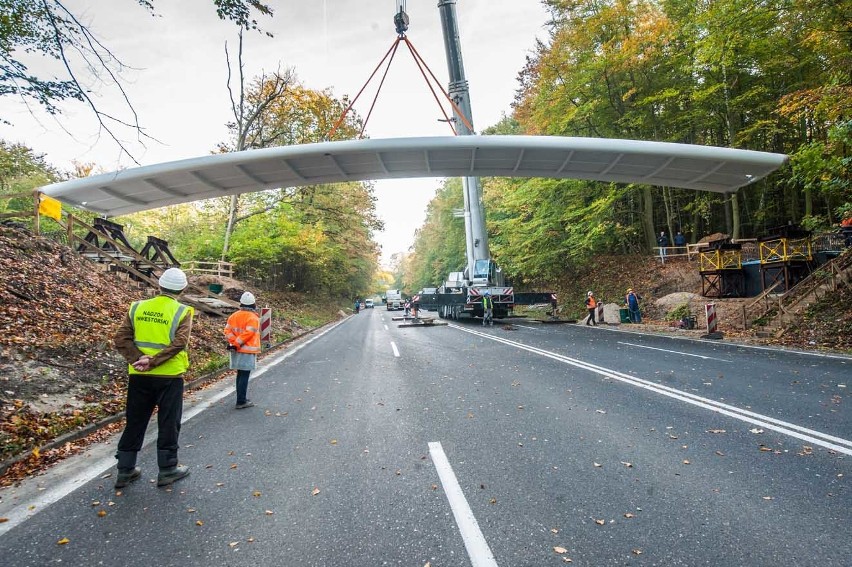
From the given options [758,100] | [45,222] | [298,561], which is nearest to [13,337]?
[298,561]

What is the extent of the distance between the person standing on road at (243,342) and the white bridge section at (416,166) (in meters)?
6.56

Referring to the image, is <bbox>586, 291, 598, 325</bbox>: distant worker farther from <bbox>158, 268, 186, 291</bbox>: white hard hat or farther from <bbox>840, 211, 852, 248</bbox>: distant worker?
<bbox>158, 268, 186, 291</bbox>: white hard hat

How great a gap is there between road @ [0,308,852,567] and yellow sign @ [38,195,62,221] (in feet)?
29.6

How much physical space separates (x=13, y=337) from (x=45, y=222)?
22.2m

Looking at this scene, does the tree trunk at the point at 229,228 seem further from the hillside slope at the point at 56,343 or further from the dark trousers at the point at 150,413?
the dark trousers at the point at 150,413

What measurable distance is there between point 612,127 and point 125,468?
26.3 metres

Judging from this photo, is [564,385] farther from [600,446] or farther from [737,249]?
[737,249]

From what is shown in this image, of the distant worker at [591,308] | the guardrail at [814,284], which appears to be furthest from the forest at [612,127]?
the distant worker at [591,308]

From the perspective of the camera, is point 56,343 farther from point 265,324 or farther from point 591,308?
point 591,308

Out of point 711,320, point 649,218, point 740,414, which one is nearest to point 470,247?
point 711,320

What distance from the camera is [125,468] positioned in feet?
11.4

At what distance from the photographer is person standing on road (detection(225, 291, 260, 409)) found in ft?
19.2

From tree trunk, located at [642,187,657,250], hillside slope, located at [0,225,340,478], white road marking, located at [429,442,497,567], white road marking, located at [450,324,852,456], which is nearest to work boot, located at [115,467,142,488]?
hillside slope, located at [0,225,340,478]

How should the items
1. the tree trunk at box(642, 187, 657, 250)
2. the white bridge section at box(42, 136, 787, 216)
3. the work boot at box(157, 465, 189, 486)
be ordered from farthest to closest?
1. the tree trunk at box(642, 187, 657, 250)
2. the white bridge section at box(42, 136, 787, 216)
3. the work boot at box(157, 465, 189, 486)
